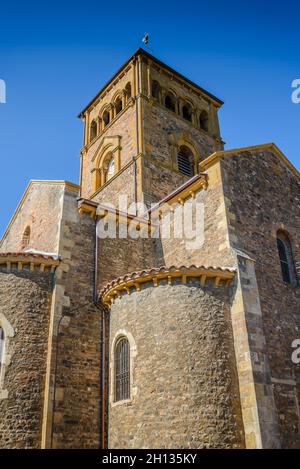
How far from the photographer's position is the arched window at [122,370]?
451 inches

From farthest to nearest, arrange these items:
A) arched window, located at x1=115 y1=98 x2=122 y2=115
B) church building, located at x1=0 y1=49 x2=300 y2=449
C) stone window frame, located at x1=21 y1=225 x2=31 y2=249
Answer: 1. arched window, located at x1=115 y1=98 x2=122 y2=115
2. stone window frame, located at x1=21 y1=225 x2=31 y2=249
3. church building, located at x1=0 y1=49 x2=300 y2=449

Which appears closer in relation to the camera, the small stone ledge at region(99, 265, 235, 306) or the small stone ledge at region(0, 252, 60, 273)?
the small stone ledge at region(99, 265, 235, 306)

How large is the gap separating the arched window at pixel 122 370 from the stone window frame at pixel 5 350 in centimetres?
287

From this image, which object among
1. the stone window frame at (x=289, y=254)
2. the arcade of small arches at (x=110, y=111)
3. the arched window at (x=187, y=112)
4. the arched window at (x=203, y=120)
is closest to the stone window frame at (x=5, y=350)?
the stone window frame at (x=289, y=254)

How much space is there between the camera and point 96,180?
24078 mm

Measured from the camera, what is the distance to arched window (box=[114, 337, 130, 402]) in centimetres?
1145

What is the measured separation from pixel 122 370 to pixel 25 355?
2.62 meters

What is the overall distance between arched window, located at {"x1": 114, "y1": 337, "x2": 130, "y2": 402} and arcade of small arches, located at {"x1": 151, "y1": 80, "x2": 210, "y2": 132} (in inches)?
652

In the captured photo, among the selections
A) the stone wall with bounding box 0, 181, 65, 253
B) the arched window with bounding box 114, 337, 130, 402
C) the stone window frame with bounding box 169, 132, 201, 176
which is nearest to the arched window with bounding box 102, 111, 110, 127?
the stone window frame with bounding box 169, 132, 201, 176

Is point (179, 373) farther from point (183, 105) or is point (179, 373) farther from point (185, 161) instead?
point (183, 105)

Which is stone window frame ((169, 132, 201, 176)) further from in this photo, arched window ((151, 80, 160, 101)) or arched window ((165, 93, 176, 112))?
arched window ((151, 80, 160, 101))

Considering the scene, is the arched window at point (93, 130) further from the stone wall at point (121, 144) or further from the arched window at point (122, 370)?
the arched window at point (122, 370)

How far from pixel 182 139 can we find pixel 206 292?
46.3 feet
